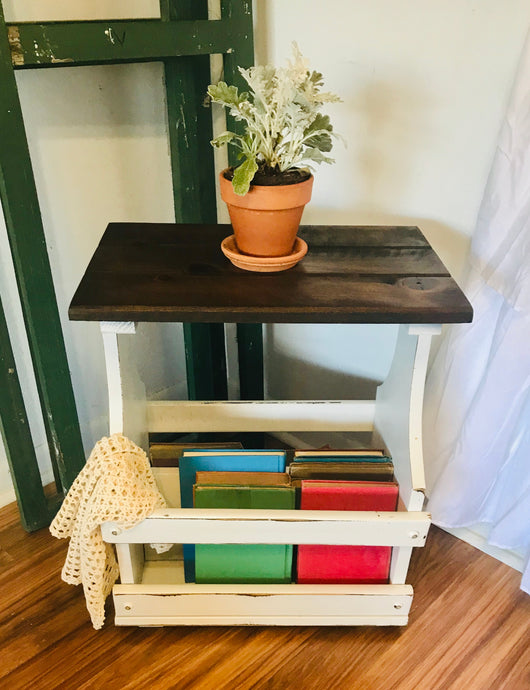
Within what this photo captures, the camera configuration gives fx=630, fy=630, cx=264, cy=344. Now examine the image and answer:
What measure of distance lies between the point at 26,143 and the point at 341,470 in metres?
0.78

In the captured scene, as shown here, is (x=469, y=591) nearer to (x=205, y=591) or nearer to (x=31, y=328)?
(x=205, y=591)

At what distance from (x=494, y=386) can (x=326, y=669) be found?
1.97ft

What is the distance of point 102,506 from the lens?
1.00m

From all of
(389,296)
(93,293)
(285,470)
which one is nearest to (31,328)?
(93,293)

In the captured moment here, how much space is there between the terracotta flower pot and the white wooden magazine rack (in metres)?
0.05

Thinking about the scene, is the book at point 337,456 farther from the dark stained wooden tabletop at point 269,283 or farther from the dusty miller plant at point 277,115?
the dusty miller plant at point 277,115

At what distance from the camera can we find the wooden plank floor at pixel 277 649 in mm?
1105

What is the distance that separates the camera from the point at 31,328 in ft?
3.85

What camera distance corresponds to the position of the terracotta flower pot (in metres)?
0.94

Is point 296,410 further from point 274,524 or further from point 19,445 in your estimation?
point 19,445

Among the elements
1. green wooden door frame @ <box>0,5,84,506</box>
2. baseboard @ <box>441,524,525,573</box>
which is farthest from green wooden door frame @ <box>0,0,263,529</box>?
baseboard @ <box>441,524,525,573</box>

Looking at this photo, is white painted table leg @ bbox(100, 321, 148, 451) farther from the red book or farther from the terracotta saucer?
the red book

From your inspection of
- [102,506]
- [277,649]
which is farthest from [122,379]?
[277,649]

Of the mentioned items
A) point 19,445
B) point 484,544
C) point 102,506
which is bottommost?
point 484,544
